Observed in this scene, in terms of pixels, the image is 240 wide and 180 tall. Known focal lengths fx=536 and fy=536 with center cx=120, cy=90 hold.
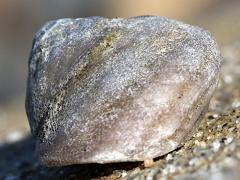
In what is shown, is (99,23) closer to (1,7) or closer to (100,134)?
(100,134)

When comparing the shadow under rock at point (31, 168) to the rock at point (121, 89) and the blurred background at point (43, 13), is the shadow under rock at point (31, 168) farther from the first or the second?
the blurred background at point (43, 13)

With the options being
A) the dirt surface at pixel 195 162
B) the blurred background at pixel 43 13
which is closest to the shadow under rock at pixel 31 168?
the dirt surface at pixel 195 162

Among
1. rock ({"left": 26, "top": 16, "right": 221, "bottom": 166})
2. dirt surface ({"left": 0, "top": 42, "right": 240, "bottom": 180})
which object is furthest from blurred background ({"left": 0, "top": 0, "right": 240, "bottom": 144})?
rock ({"left": 26, "top": 16, "right": 221, "bottom": 166})

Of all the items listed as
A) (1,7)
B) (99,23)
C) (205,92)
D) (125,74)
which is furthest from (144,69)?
(1,7)

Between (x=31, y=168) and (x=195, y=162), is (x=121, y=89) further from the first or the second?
(x=31, y=168)

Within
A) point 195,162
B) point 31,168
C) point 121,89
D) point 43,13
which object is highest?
point 43,13

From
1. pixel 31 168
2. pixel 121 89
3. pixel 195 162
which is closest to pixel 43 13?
pixel 31 168
